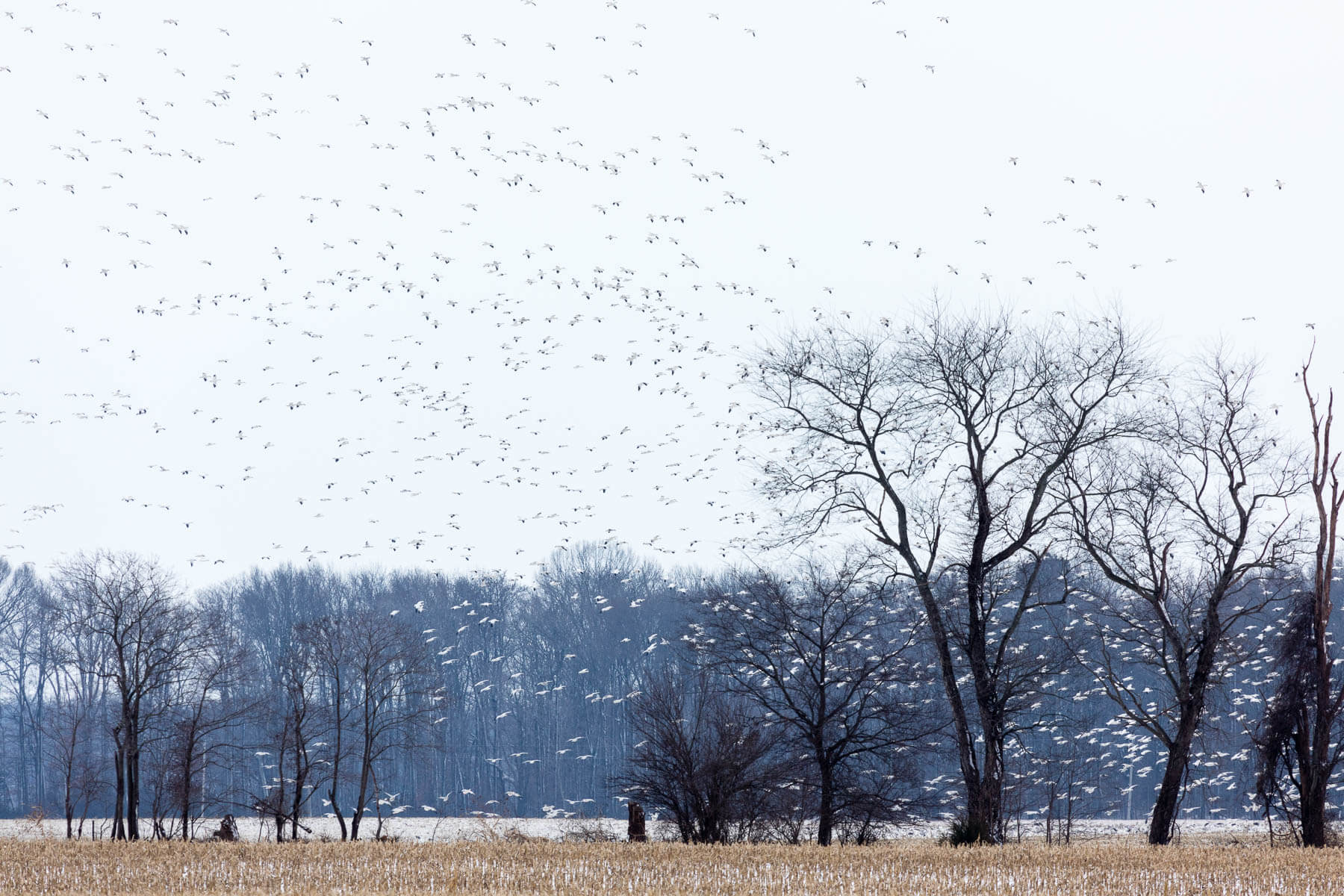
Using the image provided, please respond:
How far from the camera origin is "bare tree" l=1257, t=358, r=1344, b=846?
26.3 meters

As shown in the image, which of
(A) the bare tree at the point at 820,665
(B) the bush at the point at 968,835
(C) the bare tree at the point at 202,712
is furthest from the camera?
(C) the bare tree at the point at 202,712

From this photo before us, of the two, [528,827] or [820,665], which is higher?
[820,665]

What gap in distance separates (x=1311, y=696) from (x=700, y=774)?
50.1 feet

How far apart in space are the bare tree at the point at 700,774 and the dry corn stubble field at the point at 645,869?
34.2ft

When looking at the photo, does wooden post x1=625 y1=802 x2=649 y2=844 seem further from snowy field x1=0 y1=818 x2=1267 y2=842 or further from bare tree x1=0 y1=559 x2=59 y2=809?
bare tree x1=0 y1=559 x2=59 y2=809

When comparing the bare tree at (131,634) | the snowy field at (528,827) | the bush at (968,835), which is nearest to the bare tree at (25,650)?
the snowy field at (528,827)

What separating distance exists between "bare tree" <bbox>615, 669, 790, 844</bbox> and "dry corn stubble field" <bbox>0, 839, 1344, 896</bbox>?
10427 millimetres

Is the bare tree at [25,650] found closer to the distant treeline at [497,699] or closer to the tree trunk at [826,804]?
the distant treeline at [497,699]

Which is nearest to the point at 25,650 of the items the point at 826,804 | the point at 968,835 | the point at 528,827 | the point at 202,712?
the point at 202,712

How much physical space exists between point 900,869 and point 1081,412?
13706 mm

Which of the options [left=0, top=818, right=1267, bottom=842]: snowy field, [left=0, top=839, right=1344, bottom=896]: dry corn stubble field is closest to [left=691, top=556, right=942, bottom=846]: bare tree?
[left=0, top=839, right=1344, bottom=896]: dry corn stubble field

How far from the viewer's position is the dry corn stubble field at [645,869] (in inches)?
594

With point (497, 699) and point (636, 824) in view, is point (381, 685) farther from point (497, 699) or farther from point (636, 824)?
point (497, 699)

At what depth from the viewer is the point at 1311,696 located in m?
29.4
